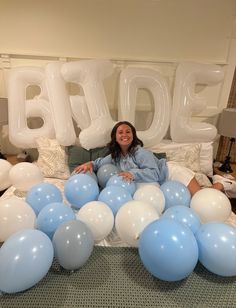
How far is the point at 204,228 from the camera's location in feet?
4.06

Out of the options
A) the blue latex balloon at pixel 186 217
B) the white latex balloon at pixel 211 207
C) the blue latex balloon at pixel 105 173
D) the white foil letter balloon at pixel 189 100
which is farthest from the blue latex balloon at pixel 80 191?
the white foil letter balloon at pixel 189 100

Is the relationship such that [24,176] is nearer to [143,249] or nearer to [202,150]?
[143,249]

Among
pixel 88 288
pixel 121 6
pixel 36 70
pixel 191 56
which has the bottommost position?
pixel 88 288

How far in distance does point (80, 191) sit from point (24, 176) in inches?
20.0

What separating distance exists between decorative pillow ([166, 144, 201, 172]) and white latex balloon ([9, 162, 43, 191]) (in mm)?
1207

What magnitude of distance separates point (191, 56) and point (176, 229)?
6.83ft

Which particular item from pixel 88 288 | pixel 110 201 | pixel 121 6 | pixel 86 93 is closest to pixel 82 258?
pixel 88 288

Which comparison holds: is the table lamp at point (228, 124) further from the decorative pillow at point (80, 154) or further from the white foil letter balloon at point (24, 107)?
the white foil letter balloon at point (24, 107)

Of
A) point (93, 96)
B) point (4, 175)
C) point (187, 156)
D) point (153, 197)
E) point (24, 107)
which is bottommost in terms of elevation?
point (4, 175)

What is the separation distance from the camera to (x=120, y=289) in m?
1.10

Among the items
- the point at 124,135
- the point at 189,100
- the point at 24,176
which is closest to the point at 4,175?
the point at 24,176

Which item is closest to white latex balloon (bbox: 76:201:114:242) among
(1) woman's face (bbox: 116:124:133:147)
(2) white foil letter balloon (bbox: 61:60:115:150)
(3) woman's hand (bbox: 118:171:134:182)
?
(3) woman's hand (bbox: 118:171:134:182)

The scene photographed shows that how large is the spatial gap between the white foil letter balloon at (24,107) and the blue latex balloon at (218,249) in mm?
1689

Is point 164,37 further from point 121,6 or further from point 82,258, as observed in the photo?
point 82,258
